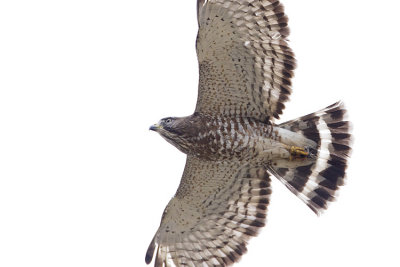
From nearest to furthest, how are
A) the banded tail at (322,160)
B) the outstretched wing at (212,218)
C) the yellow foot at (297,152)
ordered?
1. the yellow foot at (297,152)
2. the banded tail at (322,160)
3. the outstretched wing at (212,218)

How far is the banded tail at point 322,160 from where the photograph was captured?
1105 centimetres

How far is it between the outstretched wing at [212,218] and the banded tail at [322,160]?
0.47m

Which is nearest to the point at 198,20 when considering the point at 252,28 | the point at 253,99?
the point at 252,28

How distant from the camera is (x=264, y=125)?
10.7 m

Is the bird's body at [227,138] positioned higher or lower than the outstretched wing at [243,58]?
lower

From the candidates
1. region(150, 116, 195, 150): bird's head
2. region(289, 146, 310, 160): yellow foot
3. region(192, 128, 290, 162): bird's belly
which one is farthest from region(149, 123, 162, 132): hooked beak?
region(289, 146, 310, 160): yellow foot

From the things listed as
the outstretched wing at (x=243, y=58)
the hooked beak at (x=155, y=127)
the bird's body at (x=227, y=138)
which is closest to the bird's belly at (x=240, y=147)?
the bird's body at (x=227, y=138)

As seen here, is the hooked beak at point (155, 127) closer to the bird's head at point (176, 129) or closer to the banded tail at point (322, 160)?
the bird's head at point (176, 129)

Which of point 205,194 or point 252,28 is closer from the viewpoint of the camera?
point 252,28

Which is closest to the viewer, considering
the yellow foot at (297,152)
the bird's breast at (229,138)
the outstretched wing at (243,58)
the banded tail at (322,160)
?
the outstretched wing at (243,58)

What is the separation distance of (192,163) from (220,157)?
1.49ft

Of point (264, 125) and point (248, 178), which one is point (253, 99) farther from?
A: point (248, 178)

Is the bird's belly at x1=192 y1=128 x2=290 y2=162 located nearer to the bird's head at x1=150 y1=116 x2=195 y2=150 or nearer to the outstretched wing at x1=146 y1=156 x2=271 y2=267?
the bird's head at x1=150 y1=116 x2=195 y2=150

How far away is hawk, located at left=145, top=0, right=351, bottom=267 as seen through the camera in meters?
10.2
